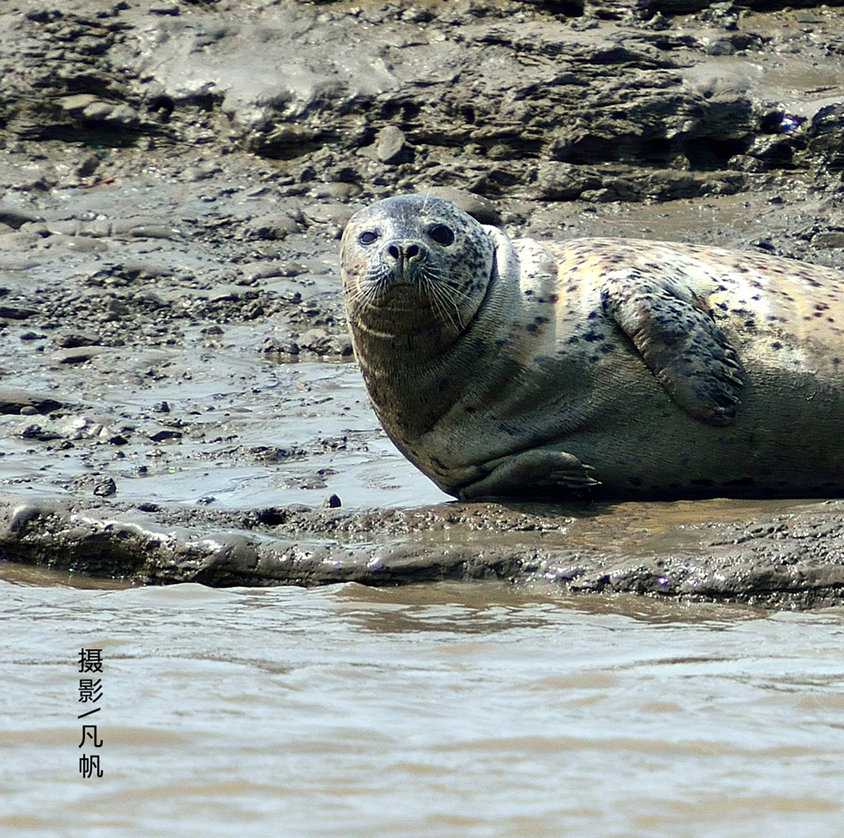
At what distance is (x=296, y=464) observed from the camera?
707cm

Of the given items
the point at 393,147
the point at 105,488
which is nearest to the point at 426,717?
the point at 105,488

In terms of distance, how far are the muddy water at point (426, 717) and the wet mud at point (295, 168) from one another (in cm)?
240

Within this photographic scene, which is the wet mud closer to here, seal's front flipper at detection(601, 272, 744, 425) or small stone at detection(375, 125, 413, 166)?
small stone at detection(375, 125, 413, 166)

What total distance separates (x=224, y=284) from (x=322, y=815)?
7252mm

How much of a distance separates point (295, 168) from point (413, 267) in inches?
230

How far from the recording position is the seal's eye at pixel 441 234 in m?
5.93

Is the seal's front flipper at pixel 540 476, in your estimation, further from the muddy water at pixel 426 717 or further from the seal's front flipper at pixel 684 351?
the muddy water at pixel 426 717

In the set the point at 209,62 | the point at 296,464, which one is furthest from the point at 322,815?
the point at 209,62

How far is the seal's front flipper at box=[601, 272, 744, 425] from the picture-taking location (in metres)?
5.69

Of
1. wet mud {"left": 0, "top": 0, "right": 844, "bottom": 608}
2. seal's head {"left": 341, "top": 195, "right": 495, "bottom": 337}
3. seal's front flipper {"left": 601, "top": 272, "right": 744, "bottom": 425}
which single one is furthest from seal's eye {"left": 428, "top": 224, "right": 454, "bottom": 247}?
wet mud {"left": 0, "top": 0, "right": 844, "bottom": 608}

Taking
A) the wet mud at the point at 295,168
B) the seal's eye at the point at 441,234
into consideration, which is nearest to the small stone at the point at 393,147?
the wet mud at the point at 295,168

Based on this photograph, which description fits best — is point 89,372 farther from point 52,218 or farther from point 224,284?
point 52,218

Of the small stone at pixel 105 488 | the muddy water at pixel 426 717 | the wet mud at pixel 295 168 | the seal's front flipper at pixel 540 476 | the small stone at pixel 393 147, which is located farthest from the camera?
the small stone at pixel 393 147

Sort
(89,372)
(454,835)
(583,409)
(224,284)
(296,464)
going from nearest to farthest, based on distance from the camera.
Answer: (454,835), (583,409), (296,464), (89,372), (224,284)
